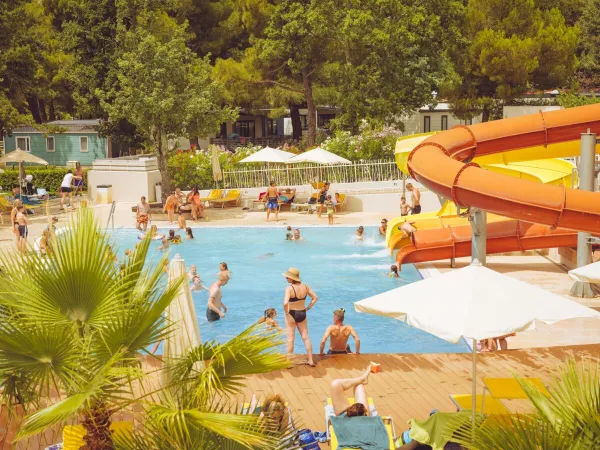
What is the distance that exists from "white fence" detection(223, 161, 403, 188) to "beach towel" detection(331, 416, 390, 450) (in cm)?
2146

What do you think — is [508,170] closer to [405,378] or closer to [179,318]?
[405,378]

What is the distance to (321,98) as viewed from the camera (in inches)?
1583

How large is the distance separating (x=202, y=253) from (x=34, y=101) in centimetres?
3083

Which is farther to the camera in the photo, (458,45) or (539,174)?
(458,45)

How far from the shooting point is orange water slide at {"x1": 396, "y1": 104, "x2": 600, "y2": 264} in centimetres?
1238

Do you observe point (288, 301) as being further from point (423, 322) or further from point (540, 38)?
point (540, 38)

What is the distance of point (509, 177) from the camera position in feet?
42.9

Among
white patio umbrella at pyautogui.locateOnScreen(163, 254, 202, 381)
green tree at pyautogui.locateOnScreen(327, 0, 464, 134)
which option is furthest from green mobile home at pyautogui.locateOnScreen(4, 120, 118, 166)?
white patio umbrella at pyautogui.locateOnScreen(163, 254, 202, 381)

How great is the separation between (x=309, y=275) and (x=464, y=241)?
3.64 m

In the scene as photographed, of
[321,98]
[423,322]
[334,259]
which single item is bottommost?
[334,259]

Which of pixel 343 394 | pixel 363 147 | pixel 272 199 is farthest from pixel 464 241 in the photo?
pixel 363 147

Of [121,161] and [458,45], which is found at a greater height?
[458,45]

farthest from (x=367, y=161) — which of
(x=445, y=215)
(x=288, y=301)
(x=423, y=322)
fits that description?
(x=423, y=322)

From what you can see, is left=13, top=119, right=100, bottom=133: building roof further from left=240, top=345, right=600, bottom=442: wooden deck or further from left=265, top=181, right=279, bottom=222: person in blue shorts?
left=240, top=345, right=600, bottom=442: wooden deck
